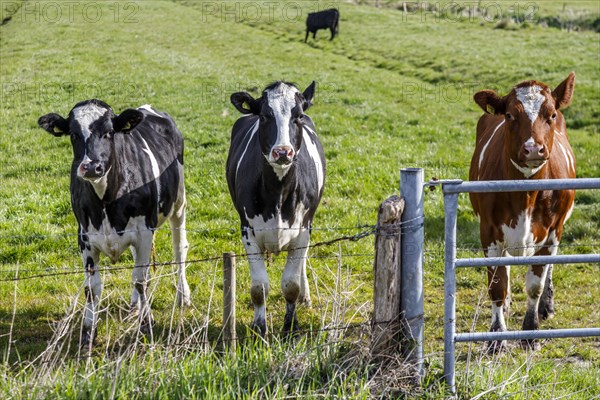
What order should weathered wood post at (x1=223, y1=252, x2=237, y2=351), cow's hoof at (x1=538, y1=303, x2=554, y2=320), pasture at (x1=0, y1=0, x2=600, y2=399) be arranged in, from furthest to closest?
cow's hoof at (x1=538, y1=303, x2=554, y2=320), weathered wood post at (x1=223, y1=252, x2=237, y2=351), pasture at (x1=0, y1=0, x2=600, y2=399)

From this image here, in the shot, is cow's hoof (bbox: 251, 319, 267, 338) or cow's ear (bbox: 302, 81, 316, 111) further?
cow's ear (bbox: 302, 81, 316, 111)

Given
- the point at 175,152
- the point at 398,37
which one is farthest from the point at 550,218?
the point at 398,37

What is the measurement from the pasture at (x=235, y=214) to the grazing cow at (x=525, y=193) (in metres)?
0.65

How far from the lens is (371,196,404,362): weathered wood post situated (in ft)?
15.7

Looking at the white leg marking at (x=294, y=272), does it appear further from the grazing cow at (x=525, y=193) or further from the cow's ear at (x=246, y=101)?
the grazing cow at (x=525, y=193)

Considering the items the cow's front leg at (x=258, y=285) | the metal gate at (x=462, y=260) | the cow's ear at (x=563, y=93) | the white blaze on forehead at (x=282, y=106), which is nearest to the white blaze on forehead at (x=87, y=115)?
the white blaze on forehead at (x=282, y=106)

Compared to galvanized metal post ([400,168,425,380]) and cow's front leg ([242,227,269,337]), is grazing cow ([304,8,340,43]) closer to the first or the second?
cow's front leg ([242,227,269,337])

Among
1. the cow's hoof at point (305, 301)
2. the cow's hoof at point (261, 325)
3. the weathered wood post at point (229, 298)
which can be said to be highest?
the weathered wood post at point (229, 298)

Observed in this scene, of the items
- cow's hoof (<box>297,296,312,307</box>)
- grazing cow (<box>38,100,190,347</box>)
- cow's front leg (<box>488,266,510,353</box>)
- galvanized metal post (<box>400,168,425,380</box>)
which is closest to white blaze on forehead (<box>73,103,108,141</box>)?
grazing cow (<box>38,100,190,347</box>)

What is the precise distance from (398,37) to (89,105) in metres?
27.0

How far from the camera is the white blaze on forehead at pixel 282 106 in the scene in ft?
20.4

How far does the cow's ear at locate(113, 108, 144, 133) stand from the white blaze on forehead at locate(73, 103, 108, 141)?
0.19 m

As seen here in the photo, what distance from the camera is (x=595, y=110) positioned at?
1816 centimetres

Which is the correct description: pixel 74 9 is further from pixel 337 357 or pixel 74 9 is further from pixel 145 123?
pixel 337 357
